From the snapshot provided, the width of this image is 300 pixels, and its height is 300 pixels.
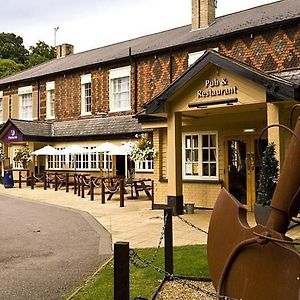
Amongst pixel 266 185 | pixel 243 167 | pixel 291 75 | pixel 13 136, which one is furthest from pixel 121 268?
pixel 13 136

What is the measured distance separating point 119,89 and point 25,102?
867 cm

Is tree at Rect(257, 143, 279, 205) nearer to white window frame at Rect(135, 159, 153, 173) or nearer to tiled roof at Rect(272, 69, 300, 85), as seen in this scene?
tiled roof at Rect(272, 69, 300, 85)

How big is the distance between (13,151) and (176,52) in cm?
1303

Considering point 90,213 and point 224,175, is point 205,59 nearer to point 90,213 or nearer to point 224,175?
point 224,175

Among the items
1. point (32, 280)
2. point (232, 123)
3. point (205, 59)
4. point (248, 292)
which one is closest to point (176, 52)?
point (232, 123)

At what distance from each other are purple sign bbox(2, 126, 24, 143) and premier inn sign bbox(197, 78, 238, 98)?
15.3 metres

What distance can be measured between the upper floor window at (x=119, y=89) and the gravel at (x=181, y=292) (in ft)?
58.9

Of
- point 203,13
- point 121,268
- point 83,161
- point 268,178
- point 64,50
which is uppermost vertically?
point 64,50

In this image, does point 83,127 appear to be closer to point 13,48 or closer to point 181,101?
point 181,101

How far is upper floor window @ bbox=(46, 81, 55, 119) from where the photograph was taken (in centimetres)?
2802

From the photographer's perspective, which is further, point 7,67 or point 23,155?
point 7,67

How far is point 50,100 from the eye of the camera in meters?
28.4

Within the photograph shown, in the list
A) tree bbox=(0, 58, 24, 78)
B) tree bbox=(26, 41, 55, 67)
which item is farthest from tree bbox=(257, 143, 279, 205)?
tree bbox=(26, 41, 55, 67)

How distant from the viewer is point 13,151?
93.8 feet
